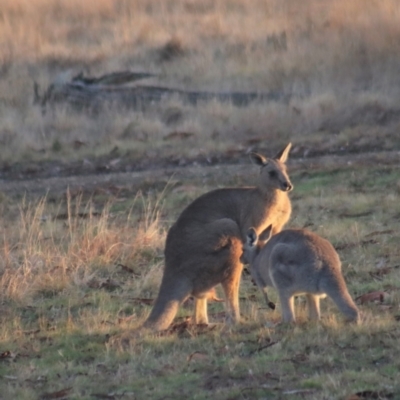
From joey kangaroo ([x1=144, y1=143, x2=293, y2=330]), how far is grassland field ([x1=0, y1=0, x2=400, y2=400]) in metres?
0.22

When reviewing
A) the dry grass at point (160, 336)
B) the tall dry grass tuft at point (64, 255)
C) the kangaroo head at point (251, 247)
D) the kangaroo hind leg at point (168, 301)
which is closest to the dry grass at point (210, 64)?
the dry grass at point (160, 336)

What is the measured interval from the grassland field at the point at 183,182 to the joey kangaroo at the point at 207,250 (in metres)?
0.22

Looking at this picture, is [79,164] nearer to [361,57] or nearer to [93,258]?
[361,57]

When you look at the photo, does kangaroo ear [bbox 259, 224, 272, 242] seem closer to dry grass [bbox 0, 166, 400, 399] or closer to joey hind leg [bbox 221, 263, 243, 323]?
joey hind leg [bbox 221, 263, 243, 323]

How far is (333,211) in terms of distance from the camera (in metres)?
11.1

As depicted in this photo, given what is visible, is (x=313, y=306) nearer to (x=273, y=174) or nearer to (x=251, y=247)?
(x=251, y=247)

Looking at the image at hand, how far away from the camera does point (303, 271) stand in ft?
20.9

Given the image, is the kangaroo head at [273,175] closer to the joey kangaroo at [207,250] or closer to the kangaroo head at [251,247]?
the joey kangaroo at [207,250]

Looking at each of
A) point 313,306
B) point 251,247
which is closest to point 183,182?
point 251,247

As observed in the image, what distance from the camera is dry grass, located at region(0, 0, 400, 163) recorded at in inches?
652

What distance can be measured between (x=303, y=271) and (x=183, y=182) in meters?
7.66

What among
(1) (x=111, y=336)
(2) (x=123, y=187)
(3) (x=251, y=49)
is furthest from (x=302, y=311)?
(3) (x=251, y=49)

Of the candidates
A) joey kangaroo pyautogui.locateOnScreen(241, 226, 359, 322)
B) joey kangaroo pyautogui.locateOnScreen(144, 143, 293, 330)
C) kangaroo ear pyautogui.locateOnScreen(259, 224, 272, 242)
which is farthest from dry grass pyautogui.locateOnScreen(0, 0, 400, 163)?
joey kangaroo pyautogui.locateOnScreen(241, 226, 359, 322)

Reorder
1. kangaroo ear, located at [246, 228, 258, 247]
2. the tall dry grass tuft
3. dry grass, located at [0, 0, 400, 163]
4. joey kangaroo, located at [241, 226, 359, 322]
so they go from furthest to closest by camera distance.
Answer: dry grass, located at [0, 0, 400, 163], the tall dry grass tuft, kangaroo ear, located at [246, 228, 258, 247], joey kangaroo, located at [241, 226, 359, 322]
